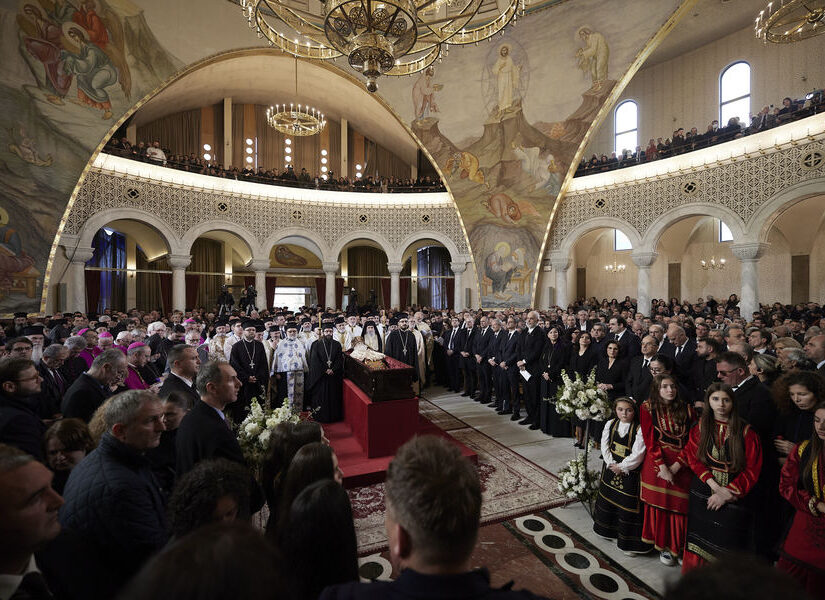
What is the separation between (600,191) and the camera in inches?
634

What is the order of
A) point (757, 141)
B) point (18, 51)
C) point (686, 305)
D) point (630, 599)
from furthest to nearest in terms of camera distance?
point (686, 305), point (757, 141), point (18, 51), point (630, 599)

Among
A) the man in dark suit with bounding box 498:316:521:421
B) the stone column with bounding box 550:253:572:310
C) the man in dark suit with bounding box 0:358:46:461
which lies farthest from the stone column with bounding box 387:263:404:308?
the man in dark suit with bounding box 0:358:46:461

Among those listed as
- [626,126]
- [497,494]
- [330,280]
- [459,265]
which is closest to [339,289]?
[330,280]

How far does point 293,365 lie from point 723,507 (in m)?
6.27

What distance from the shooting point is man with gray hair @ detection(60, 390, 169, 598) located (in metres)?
1.61

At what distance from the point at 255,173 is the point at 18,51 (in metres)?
7.74

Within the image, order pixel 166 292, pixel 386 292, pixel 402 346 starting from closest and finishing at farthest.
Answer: pixel 402 346 < pixel 166 292 < pixel 386 292

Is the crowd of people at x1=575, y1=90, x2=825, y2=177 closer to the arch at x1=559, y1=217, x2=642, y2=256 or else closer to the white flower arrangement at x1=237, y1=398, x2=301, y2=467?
the arch at x1=559, y1=217, x2=642, y2=256

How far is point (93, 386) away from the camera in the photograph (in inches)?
130

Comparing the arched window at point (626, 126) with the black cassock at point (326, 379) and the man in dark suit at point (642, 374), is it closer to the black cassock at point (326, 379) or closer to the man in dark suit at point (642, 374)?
the man in dark suit at point (642, 374)

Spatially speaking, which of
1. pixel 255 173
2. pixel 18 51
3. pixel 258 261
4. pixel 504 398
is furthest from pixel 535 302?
pixel 18 51

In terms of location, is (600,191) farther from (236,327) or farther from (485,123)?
(236,327)

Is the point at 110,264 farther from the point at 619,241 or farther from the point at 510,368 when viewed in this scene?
the point at 619,241

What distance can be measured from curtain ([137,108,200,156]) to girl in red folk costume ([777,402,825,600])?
74.6 feet
